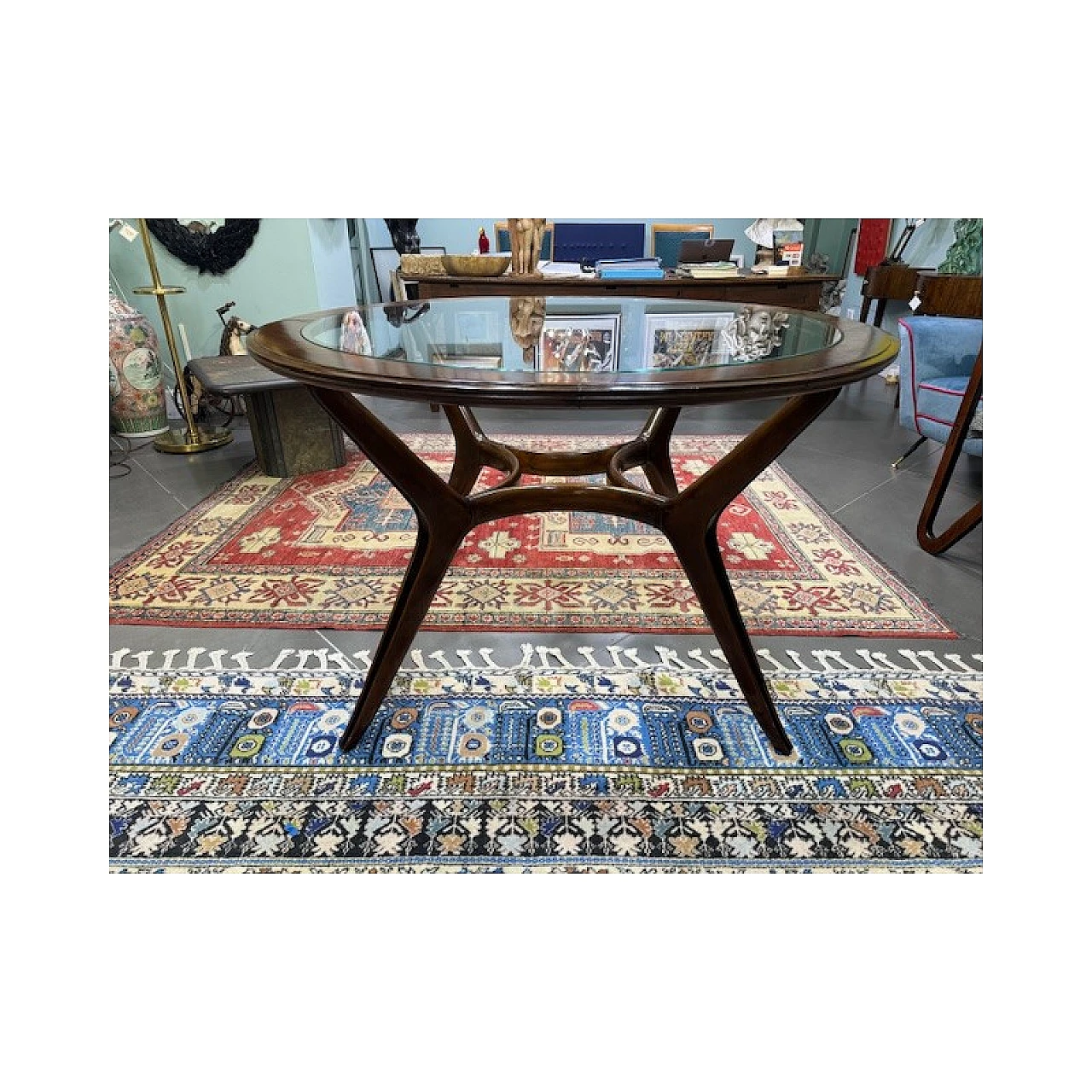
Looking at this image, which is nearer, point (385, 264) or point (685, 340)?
point (685, 340)

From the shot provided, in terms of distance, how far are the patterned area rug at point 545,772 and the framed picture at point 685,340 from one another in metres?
0.77

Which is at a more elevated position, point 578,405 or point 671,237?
point 671,237

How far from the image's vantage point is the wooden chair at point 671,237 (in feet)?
17.2

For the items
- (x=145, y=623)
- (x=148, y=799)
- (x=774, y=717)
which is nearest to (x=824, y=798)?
(x=774, y=717)

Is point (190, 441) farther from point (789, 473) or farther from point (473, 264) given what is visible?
point (789, 473)

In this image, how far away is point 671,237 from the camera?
5.30m

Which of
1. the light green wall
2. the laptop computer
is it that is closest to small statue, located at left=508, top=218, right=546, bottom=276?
the laptop computer

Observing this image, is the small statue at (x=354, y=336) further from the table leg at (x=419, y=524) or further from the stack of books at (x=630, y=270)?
the stack of books at (x=630, y=270)

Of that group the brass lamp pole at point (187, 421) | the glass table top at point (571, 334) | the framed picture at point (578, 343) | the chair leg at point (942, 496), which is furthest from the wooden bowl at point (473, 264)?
the chair leg at point (942, 496)

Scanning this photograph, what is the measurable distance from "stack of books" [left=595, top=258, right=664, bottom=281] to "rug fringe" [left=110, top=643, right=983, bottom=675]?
2.45 meters

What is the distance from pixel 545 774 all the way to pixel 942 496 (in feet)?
5.51

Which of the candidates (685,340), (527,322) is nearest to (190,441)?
(527,322)

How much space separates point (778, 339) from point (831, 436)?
2.26m

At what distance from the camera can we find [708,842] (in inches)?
46.8
